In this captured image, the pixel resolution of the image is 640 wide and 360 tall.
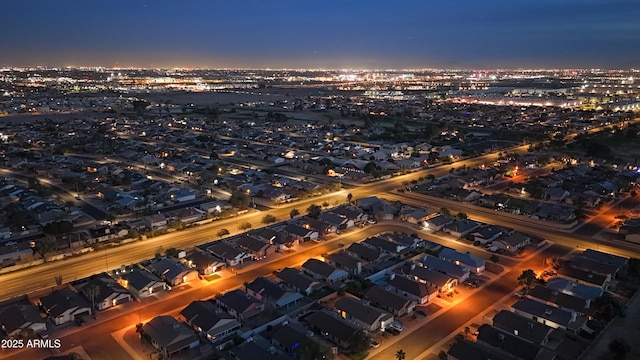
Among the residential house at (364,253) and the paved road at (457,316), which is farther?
the residential house at (364,253)

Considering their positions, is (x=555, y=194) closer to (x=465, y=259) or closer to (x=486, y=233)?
(x=486, y=233)

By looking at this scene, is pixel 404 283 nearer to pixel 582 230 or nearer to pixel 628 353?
pixel 628 353

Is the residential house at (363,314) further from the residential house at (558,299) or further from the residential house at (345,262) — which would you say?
the residential house at (558,299)

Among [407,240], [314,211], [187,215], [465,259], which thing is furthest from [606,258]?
[187,215]

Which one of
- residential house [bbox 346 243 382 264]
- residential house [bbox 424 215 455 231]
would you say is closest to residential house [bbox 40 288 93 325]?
residential house [bbox 346 243 382 264]

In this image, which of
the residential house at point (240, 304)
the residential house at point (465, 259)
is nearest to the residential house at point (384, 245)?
the residential house at point (465, 259)

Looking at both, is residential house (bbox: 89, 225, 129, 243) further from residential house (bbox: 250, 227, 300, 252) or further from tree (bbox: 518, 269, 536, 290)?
tree (bbox: 518, 269, 536, 290)
